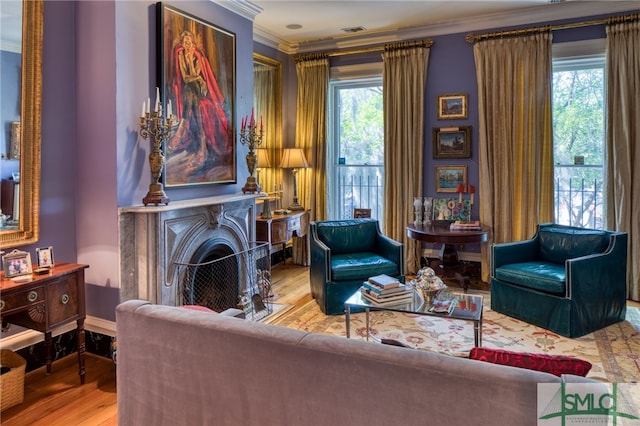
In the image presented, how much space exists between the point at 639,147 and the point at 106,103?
15.8 ft

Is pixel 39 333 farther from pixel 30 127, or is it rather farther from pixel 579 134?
pixel 579 134

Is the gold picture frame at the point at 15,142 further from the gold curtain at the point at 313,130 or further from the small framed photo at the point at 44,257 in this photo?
the gold curtain at the point at 313,130

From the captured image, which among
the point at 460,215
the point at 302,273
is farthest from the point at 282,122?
the point at 460,215

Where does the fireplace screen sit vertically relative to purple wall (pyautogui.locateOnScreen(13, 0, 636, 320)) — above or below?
below

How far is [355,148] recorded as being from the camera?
611 cm

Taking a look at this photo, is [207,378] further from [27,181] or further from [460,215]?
[460,215]

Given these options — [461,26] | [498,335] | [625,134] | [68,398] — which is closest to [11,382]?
[68,398]

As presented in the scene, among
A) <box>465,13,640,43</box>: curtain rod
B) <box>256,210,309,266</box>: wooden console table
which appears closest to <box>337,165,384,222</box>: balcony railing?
<box>256,210,309,266</box>: wooden console table

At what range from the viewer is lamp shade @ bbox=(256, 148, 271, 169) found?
18.5ft

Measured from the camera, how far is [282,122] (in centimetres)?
617

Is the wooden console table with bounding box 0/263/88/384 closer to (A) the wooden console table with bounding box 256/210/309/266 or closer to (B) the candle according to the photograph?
(A) the wooden console table with bounding box 256/210/309/266

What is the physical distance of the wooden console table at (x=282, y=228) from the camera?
198 inches

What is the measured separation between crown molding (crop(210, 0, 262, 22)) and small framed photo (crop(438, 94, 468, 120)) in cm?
235

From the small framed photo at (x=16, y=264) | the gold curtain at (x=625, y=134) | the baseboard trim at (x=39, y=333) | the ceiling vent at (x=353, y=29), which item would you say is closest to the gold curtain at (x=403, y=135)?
the ceiling vent at (x=353, y=29)
